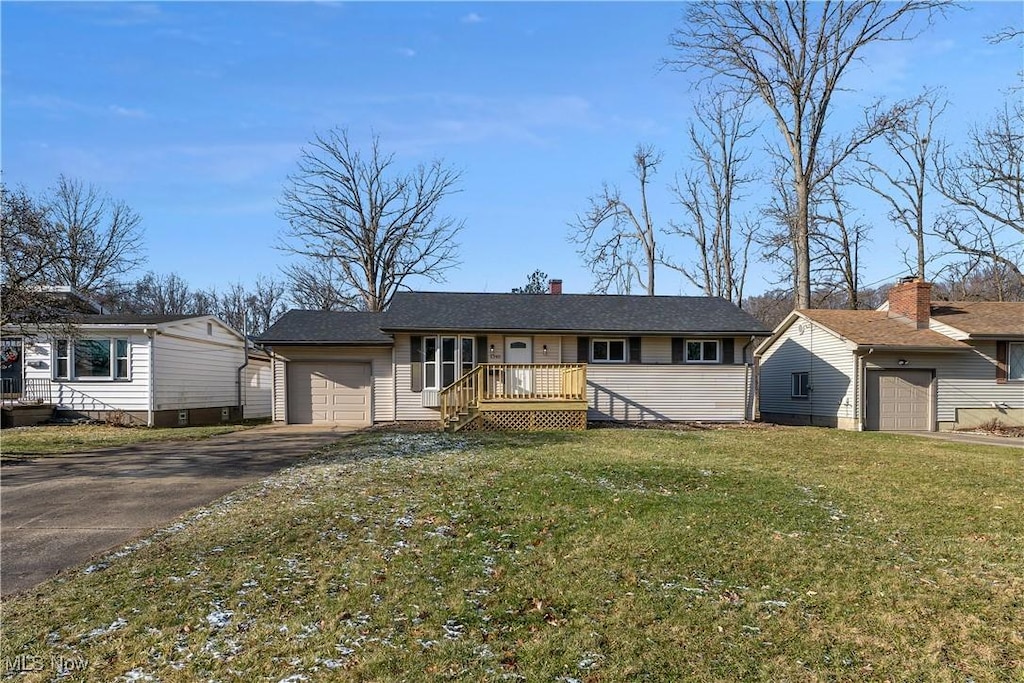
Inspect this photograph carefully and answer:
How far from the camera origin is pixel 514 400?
1586cm

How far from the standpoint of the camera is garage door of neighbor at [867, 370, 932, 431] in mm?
18938

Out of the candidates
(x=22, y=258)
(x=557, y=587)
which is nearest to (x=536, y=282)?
(x=22, y=258)

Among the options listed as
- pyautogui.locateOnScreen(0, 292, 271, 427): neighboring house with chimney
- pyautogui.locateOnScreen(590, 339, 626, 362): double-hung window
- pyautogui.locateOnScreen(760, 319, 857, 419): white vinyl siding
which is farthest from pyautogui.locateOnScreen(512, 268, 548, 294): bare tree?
pyautogui.locateOnScreen(0, 292, 271, 427): neighboring house with chimney

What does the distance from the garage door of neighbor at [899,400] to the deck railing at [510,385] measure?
9.64 m

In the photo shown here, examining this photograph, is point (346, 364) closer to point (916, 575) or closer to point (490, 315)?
point (490, 315)

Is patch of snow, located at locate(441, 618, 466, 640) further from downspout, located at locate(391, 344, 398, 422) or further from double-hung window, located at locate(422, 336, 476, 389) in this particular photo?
downspout, located at locate(391, 344, 398, 422)

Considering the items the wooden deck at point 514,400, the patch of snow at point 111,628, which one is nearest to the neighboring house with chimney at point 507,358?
the wooden deck at point 514,400

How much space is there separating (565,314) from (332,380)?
7410mm

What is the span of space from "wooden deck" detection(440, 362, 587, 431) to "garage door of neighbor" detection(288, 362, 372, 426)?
3.74m

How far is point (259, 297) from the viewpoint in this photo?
55.9 metres

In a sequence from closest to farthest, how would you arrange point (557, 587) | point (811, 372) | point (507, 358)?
point (557, 587), point (507, 358), point (811, 372)

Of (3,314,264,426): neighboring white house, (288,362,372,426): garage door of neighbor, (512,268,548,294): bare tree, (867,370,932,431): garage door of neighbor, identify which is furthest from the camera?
(512,268,548,294): bare tree

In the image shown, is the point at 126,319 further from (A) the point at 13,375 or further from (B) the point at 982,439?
(B) the point at 982,439

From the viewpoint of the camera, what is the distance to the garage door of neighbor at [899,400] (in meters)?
18.9
